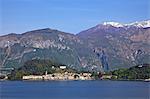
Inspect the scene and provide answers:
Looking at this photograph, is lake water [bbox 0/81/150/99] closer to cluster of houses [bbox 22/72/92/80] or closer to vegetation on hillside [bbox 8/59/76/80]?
cluster of houses [bbox 22/72/92/80]

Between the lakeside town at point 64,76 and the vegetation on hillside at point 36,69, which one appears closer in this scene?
the lakeside town at point 64,76

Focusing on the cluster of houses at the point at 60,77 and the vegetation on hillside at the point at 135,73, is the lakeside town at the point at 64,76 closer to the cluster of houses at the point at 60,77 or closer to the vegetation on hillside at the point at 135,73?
the cluster of houses at the point at 60,77

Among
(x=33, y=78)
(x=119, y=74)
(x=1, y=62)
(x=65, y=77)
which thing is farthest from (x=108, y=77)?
(x=1, y=62)

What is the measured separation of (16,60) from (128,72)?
8650cm

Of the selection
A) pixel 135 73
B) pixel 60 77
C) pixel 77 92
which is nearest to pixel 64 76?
pixel 60 77

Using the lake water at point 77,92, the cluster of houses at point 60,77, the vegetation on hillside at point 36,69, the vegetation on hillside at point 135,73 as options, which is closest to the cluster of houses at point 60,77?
the cluster of houses at point 60,77

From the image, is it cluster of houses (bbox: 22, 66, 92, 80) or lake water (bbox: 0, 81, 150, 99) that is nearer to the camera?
lake water (bbox: 0, 81, 150, 99)

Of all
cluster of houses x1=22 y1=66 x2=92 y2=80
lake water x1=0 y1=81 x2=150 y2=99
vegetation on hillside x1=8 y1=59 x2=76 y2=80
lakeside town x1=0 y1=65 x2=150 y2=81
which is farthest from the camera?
vegetation on hillside x1=8 y1=59 x2=76 y2=80

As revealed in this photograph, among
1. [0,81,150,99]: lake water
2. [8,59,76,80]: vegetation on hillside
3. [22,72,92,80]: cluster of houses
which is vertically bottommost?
[0,81,150,99]: lake water

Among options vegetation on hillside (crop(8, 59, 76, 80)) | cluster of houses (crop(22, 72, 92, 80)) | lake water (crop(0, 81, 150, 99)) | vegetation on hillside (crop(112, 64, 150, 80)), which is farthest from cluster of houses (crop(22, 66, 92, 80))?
lake water (crop(0, 81, 150, 99))

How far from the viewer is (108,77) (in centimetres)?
12731

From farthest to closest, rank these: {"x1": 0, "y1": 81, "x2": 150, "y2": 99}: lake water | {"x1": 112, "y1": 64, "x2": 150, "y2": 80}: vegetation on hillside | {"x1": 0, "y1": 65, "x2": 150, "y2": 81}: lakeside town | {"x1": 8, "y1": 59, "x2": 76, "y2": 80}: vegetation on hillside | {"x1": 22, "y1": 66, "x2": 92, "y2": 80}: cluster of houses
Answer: {"x1": 8, "y1": 59, "x2": 76, "y2": 80}: vegetation on hillside < {"x1": 22, "y1": 66, "x2": 92, "y2": 80}: cluster of houses < {"x1": 0, "y1": 65, "x2": 150, "y2": 81}: lakeside town < {"x1": 112, "y1": 64, "x2": 150, "y2": 80}: vegetation on hillside < {"x1": 0, "y1": 81, "x2": 150, "y2": 99}: lake water

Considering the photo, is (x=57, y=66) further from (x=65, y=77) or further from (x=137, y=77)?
(x=137, y=77)

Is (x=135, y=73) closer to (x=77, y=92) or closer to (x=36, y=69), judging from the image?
(x=36, y=69)
